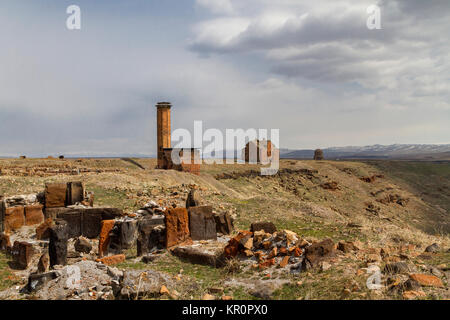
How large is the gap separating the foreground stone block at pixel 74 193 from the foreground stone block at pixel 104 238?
3276mm

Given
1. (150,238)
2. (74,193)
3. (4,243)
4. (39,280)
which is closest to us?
(39,280)

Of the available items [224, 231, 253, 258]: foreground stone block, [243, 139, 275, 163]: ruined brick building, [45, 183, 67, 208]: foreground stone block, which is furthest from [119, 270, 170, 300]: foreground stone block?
[243, 139, 275, 163]: ruined brick building

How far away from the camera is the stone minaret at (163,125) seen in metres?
30.7

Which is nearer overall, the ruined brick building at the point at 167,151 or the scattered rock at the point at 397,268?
the scattered rock at the point at 397,268

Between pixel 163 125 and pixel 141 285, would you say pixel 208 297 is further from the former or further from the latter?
pixel 163 125

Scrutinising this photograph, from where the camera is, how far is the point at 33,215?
11031mm

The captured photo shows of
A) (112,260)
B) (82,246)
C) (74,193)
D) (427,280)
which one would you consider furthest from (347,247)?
(74,193)

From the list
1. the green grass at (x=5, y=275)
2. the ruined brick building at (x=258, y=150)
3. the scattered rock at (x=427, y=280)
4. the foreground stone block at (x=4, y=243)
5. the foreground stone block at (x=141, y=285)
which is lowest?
the green grass at (x=5, y=275)

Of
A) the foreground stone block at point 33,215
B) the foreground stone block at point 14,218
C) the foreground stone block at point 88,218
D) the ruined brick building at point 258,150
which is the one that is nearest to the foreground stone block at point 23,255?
the foreground stone block at point 88,218

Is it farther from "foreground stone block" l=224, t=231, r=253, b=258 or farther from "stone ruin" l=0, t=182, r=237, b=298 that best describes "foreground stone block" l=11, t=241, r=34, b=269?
"foreground stone block" l=224, t=231, r=253, b=258

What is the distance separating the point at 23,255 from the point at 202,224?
385cm

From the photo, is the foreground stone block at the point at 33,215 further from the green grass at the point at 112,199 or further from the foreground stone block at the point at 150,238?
the foreground stone block at the point at 150,238
